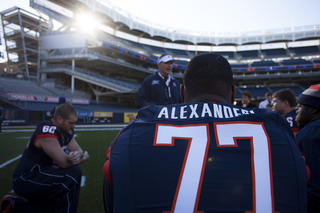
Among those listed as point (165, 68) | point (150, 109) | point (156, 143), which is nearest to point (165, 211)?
point (156, 143)

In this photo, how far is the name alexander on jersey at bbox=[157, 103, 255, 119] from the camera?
3.12 ft

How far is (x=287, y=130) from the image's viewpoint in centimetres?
96

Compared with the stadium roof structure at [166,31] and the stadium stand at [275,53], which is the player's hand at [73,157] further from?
the stadium stand at [275,53]

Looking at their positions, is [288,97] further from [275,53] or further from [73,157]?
[275,53]

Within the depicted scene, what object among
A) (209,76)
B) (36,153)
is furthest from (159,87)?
(209,76)

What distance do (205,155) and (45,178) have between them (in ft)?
6.56

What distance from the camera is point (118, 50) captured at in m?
29.5

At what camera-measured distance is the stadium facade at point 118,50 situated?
2761 centimetres

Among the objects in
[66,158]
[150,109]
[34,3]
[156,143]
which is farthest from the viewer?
[34,3]

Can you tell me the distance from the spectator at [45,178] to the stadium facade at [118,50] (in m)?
25.1

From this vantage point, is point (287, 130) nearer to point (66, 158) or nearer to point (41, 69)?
point (66, 158)

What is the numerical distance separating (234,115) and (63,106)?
2227mm

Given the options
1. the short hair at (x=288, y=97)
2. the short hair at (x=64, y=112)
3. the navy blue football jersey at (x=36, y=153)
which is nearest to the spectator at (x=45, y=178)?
the navy blue football jersey at (x=36, y=153)

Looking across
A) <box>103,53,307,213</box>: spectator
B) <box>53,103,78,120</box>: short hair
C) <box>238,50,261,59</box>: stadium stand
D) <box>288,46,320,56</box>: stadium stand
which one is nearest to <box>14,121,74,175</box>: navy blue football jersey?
<box>53,103,78,120</box>: short hair
